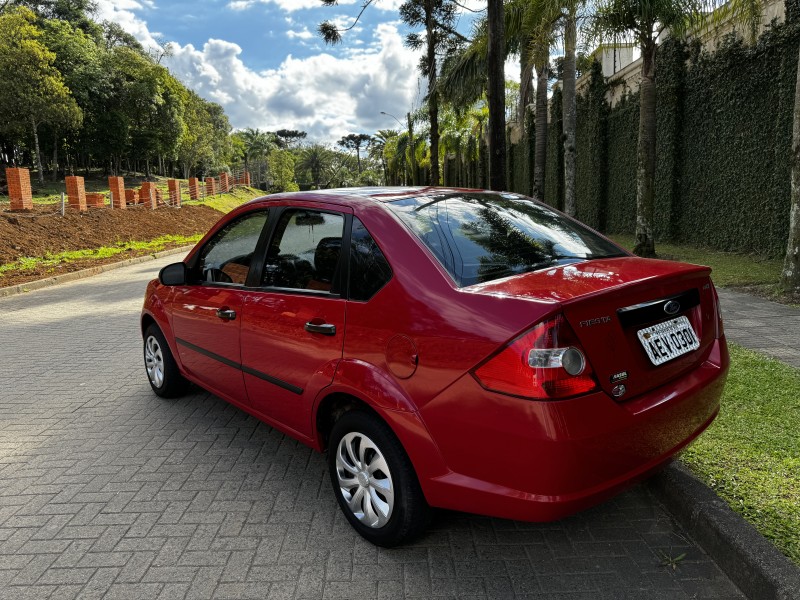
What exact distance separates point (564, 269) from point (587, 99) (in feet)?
70.0

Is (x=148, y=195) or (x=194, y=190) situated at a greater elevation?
(x=194, y=190)

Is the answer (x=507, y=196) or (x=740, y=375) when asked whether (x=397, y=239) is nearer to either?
(x=507, y=196)

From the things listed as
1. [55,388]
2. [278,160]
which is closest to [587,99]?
[55,388]

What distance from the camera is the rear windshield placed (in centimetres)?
260

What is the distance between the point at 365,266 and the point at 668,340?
1408 mm

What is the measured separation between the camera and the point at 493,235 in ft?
9.45

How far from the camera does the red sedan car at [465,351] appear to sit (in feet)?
6.90

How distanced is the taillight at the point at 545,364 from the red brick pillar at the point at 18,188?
22126 mm

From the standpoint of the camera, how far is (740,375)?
455 cm

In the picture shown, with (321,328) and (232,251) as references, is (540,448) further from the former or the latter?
(232,251)

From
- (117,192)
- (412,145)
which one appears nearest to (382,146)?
(412,145)

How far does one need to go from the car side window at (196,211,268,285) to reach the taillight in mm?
2048

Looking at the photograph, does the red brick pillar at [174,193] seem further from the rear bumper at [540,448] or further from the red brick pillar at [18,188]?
the rear bumper at [540,448]

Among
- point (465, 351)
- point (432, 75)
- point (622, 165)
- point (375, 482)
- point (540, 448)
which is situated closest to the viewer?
point (540, 448)
